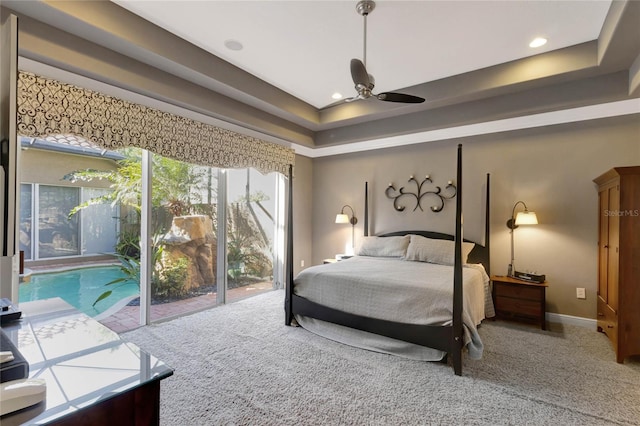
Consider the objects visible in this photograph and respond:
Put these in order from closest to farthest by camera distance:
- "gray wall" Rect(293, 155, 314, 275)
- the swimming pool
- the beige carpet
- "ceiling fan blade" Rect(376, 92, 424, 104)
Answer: the beige carpet, "ceiling fan blade" Rect(376, 92, 424, 104), the swimming pool, "gray wall" Rect(293, 155, 314, 275)

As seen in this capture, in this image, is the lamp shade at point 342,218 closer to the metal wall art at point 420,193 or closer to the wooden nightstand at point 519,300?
the metal wall art at point 420,193

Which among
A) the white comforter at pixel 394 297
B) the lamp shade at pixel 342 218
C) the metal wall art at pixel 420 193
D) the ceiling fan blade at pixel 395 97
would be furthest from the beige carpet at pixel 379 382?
the ceiling fan blade at pixel 395 97

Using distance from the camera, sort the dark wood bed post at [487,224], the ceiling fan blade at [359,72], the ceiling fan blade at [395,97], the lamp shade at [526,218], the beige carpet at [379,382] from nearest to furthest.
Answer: the beige carpet at [379,382] → the ceiling fan blade at [359,72] → the ceiling fan blade at [395,97] → the lamp shade at [526,218] → the dark wood bed post at [487,224]

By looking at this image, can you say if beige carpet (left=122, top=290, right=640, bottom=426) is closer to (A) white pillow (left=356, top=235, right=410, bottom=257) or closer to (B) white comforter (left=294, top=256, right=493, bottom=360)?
(B) white comforter (left=294, top=256, right=493, bottom=360)

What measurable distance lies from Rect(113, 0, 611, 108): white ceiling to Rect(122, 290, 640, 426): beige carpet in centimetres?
300

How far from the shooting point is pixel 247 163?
436cm

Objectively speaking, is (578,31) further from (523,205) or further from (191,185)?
(191,185)

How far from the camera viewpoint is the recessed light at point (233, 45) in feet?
10.0

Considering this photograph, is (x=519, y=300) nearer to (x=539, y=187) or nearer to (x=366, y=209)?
(x=539, y=187)

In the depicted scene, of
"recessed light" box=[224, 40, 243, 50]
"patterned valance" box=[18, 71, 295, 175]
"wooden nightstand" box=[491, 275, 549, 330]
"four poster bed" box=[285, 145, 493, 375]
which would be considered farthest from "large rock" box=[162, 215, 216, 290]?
Answer: "wooden nightstand" box=[491, 275, 549, 330]

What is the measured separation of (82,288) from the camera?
3232mm

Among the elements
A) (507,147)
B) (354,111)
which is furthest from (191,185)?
(507,147)

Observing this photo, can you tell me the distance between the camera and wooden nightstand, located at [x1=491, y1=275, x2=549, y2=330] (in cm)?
343

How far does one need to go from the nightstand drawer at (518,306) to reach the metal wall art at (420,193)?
1.44 meters
